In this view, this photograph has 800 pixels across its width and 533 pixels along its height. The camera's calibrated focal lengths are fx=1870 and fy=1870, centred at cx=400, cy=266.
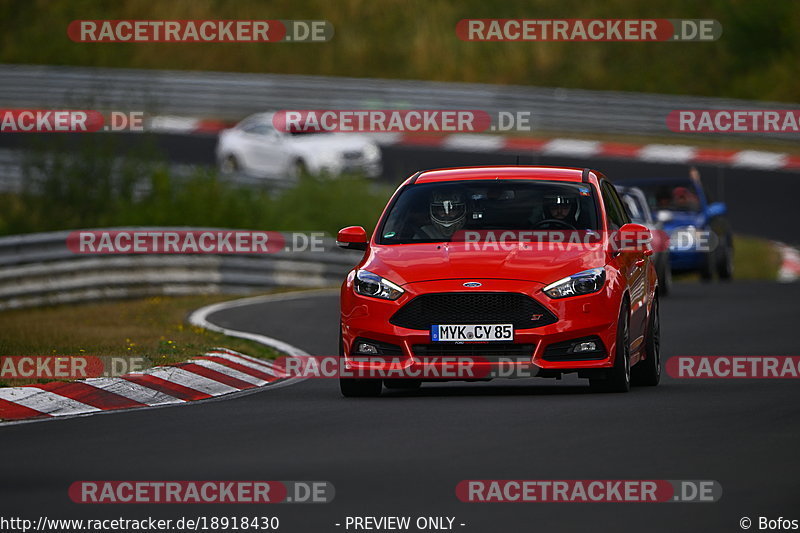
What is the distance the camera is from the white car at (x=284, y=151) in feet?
125

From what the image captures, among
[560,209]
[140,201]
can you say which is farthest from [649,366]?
[140,201]

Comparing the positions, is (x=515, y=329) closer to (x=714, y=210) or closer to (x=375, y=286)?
(x=375, y=286)

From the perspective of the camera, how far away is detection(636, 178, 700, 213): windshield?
2655cm

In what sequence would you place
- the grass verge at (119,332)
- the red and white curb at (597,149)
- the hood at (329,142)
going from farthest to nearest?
the red and white curb at (597,149), the hood at (329,142), the grass verge at (119,332)

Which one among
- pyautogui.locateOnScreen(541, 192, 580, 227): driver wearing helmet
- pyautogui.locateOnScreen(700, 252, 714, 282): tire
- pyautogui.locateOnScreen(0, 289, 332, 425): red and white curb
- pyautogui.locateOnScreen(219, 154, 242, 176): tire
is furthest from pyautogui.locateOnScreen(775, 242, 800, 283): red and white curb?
pyautogui.locateOnScreen(541, 192, 580, 227): driver wearing helmet

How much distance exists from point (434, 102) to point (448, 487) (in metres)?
32.7

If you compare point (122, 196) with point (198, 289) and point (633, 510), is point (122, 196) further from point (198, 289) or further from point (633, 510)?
point (633, 510)

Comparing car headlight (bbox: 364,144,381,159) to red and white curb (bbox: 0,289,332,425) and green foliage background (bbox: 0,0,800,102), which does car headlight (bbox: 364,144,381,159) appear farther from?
red and white curb (bbox: 0,289,332,425)

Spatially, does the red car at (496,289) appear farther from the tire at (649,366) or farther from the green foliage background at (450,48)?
the green foliage background at (450,48)

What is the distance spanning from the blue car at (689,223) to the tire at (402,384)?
40.9 feet

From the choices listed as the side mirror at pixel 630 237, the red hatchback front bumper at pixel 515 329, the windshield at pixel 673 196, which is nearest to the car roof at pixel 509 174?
the side mirror at pixel 630 237

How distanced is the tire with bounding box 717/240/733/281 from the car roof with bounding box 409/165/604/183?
13.2 metres

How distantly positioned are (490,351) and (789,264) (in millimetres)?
17725

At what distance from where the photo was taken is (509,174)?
13852 mm
